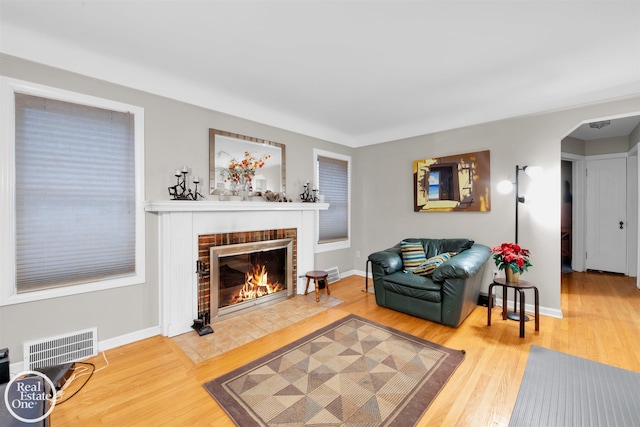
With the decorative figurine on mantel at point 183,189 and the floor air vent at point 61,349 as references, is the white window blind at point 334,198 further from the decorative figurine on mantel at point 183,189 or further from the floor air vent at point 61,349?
the floor air vent at point 61,349

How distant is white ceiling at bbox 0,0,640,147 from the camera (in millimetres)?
1920

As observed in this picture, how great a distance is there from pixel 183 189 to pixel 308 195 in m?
1.89

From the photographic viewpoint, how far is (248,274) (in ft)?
11.8

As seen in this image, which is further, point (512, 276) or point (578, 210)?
point (578, 210)

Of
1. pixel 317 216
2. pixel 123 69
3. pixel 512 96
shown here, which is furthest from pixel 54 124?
pixel 512 96

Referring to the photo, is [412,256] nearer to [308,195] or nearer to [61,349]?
[308,195]

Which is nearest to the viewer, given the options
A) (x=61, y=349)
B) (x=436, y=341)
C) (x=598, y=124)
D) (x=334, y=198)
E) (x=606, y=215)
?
(x=61, y=349)

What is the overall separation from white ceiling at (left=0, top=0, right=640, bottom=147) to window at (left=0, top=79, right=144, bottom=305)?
380 millimetres

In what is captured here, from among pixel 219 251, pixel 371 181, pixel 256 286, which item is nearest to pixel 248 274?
pixel 256 286

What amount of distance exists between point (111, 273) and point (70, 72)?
1.82 m

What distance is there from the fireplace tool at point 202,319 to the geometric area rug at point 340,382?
82cm

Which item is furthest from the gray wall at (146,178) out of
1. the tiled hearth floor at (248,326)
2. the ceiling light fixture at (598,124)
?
the ceiling light fixture at (598,124)

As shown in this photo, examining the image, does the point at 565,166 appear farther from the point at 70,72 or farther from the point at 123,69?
the point at 70,72

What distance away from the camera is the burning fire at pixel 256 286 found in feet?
11.6
